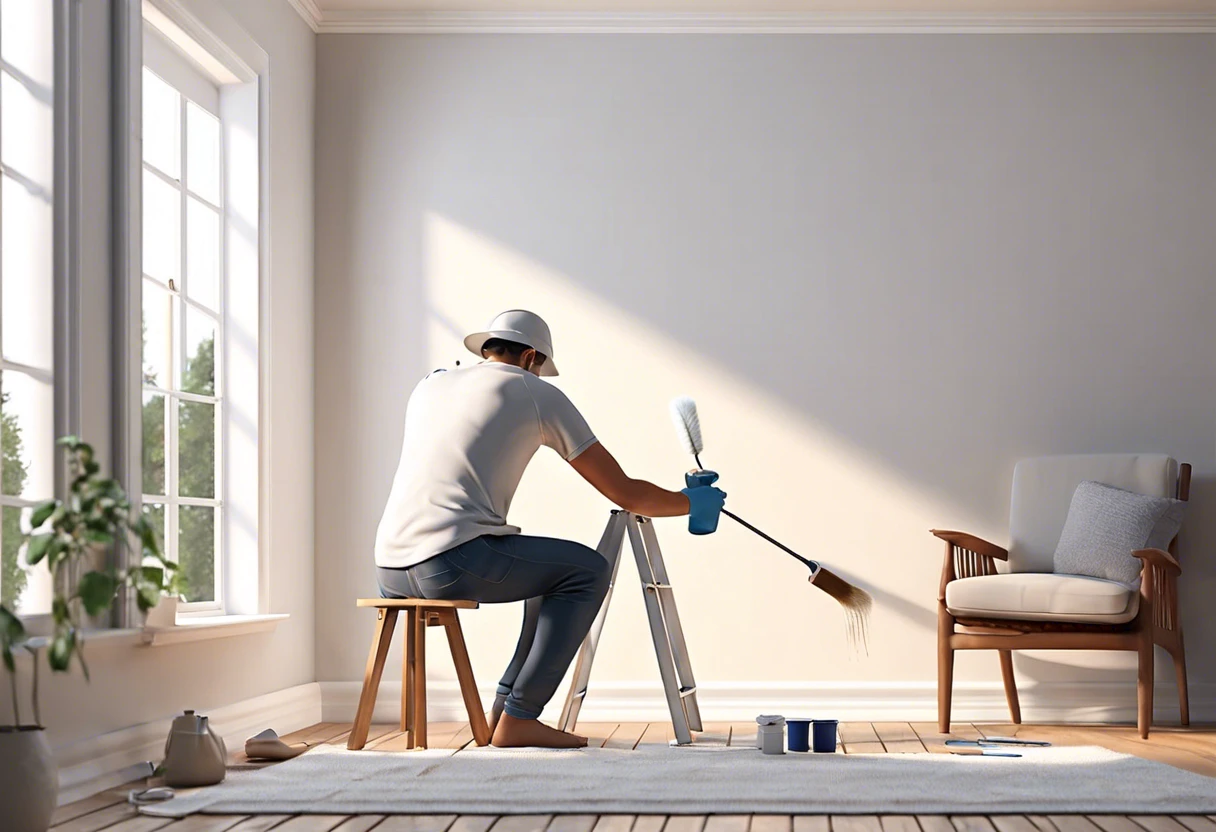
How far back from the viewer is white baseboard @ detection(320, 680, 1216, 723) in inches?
185

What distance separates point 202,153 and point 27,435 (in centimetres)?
161

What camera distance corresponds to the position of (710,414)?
4.88 meters

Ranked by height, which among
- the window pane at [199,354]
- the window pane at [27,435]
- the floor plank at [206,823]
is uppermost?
the window pane at [199,354]

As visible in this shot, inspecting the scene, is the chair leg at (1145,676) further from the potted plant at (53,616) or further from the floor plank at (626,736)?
the potted plant at (53,616)

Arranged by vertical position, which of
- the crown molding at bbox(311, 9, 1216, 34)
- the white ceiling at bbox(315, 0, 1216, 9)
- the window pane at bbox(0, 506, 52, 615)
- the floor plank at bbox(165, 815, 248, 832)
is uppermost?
the white ceiling at bbox(315, 0, 1216, 9)

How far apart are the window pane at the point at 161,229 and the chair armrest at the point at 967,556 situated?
101 inches

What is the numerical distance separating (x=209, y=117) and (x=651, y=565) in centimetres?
203

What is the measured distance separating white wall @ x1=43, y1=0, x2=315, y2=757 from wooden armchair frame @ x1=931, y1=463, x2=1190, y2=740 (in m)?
2.16

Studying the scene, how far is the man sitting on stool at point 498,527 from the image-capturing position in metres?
3.50

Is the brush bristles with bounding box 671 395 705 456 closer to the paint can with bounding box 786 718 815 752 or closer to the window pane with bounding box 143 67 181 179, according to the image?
the paint can with bounding box 786 718 815 752

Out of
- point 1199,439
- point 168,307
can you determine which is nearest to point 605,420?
point 168,307

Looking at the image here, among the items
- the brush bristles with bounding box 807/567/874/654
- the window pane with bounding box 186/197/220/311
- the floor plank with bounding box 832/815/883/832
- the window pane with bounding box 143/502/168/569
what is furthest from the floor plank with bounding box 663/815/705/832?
the window pane with bounding box 186/197/220/311

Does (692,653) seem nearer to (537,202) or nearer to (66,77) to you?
(537,202)

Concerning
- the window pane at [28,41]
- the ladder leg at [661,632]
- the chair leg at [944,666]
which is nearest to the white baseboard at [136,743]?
the ladder leg at [661,632]
